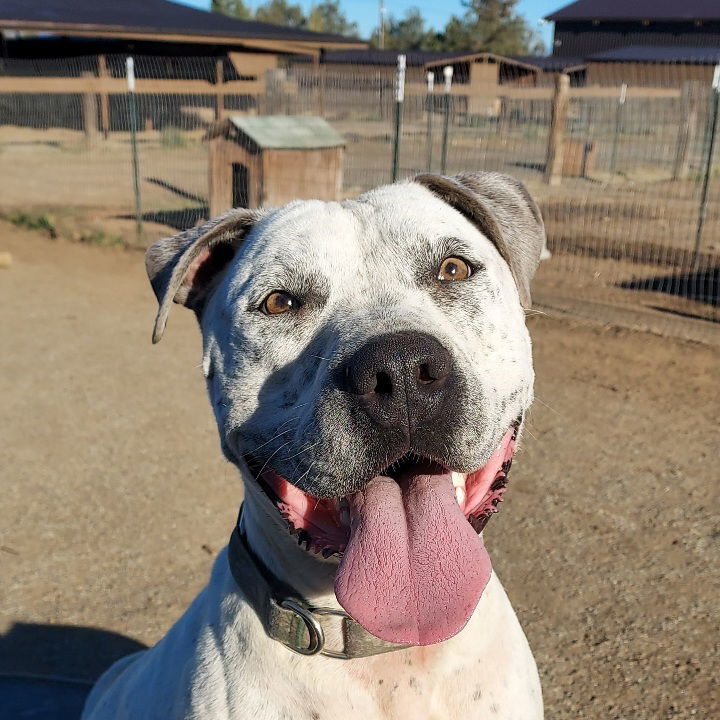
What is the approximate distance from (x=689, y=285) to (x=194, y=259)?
28.2 ft

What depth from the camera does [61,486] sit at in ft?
18.2

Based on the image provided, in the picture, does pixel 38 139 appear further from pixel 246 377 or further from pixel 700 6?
pixel 700 6

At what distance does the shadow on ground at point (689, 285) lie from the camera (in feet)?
31.2

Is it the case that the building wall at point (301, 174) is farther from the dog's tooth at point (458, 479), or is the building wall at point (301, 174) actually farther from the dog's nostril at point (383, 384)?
the dog's nostril at point (383, 384)

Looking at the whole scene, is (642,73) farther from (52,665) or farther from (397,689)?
(397,689)

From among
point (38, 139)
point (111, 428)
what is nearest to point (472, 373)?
point (111, 428)

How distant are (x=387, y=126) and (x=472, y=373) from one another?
42.3ft

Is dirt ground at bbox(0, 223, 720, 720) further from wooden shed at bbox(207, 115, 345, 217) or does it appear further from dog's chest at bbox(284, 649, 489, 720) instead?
wooden shed at bbox(207, 115, 345, 217)

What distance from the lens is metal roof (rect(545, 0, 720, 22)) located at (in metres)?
45.7

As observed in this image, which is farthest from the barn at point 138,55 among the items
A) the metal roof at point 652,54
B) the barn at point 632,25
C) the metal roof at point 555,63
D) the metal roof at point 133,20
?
the barn at point 632,25

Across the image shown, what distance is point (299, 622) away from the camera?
2203 mm

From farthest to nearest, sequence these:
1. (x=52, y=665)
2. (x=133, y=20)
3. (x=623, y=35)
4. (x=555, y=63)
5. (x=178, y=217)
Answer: (x=623, y=35) < (x=555, y=63) < (x=133, y=20) < (x=178, y=217) < (x=52, y=665)

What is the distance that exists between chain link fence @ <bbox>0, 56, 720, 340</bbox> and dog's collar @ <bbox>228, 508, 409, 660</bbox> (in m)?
6.78

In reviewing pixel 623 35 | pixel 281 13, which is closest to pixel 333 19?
pixel 281 13
